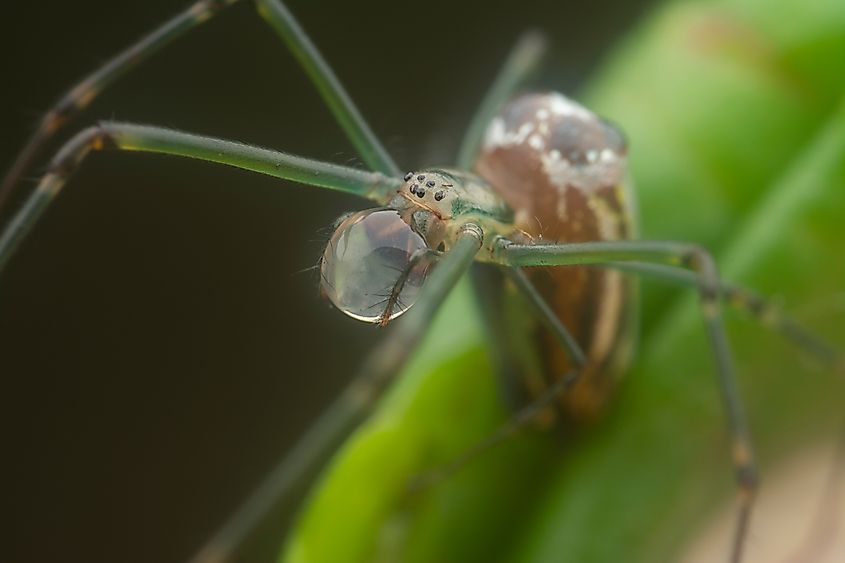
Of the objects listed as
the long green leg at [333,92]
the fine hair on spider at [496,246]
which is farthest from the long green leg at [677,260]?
the long green leg at [333,92]

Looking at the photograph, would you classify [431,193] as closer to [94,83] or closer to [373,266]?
[373,266]

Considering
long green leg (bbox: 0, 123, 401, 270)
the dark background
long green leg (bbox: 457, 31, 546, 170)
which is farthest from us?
the dark background

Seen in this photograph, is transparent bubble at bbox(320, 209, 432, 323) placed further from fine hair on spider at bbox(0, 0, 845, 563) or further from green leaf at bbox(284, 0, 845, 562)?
green leaf at bbox(284, 0, 845, 562)

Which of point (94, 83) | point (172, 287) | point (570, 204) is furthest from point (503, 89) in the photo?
point (172, 287)

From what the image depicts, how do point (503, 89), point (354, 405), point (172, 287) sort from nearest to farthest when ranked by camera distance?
1. point (354, 405)
2. point (503, 89)
3. point (172, 287)

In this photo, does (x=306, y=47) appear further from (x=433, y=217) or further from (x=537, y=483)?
(x=537, y=483)

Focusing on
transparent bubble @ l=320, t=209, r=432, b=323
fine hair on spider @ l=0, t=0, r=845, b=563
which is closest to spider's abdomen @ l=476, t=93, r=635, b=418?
fine hair on spider @ l=0, t=0, r=845, b=563
